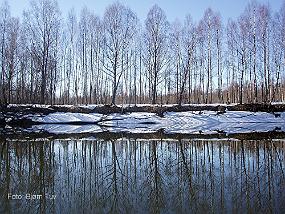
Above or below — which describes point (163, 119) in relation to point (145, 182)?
above

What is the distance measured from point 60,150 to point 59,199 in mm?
7340

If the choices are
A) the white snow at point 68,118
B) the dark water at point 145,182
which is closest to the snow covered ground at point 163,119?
the white snow at point 68,118

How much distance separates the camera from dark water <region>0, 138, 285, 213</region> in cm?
573

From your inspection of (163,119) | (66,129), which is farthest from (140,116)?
(66,129)

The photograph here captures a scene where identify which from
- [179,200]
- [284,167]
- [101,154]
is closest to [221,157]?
[284,167]

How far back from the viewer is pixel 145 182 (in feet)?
24.4

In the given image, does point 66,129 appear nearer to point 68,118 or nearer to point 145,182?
point 68,118

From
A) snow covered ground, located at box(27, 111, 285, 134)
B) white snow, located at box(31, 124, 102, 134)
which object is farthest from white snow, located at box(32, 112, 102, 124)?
white snow, located at box(31, 124, 102, 134)

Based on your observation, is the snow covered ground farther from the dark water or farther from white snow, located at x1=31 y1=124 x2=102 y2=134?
the dark water

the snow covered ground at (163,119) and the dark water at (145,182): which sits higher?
the snow covered ground at (163,119)

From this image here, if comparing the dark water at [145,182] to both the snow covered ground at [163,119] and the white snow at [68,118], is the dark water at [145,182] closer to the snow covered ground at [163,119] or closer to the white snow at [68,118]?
the snow covered ground at [163,119]

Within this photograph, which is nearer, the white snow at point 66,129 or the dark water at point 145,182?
the dark water at point 145,182

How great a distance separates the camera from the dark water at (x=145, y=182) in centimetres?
573

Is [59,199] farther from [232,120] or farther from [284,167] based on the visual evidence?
[232,120]
